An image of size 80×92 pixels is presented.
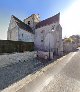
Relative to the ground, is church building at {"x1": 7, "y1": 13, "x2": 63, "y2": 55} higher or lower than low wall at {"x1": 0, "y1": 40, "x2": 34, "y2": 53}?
higher

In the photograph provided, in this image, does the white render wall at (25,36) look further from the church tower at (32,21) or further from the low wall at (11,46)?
the low wall at (11,46)

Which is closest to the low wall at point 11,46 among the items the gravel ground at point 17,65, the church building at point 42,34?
the gravel ground at point 17,65

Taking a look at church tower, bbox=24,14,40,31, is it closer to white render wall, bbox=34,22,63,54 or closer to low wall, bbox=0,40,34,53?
white render wall, bbox=34,22,63,54

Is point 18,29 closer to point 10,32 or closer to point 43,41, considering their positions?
point 10,32

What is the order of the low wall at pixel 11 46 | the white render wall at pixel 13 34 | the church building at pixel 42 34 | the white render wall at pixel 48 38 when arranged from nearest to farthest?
1. the low wall at pixel 11 46
2. the white render wall at pixel 13 34
3. the church building at pixel 42 34
4. the white render wall at pixel 48 38

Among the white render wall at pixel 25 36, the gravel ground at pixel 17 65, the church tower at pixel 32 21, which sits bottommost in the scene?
the gravel ground at pixel 17 65

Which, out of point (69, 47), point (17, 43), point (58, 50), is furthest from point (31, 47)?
point (69, 47)

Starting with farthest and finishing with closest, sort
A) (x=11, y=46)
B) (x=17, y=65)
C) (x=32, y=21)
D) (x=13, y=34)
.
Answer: (x=32, y=21), (x=13, y=34), (x=11, y=46), (x=17, y=65)

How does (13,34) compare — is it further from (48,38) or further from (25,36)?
(48,38)

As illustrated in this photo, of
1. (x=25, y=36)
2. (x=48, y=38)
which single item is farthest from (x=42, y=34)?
(x=25, y=36)

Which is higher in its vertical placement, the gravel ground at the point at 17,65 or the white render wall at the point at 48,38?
the white render wall at the point at 48,38

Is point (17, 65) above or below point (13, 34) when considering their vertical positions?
below

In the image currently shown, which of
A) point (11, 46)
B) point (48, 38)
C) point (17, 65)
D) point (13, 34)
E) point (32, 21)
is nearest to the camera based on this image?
point (17, 65)

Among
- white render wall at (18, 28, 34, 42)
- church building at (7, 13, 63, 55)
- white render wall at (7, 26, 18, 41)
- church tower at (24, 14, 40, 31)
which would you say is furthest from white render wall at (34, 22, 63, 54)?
white render wall at (7, 26, 18, 41)
